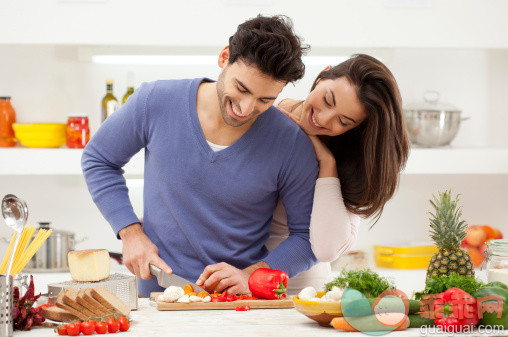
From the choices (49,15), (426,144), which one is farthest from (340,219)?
(49,15)

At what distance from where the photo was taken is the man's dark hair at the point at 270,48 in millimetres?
1662

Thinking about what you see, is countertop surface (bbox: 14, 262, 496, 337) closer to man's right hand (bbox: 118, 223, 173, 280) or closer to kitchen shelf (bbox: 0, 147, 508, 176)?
man's right hand (bbox: 118, 223, 173, 280)

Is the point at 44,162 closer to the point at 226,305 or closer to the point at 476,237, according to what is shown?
the point at 226,305

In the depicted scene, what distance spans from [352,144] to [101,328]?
3.36 feet

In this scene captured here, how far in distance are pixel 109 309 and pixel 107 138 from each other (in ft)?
2.21

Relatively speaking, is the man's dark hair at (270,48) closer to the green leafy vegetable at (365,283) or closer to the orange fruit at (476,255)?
the green leafy vegetable at (365,283)

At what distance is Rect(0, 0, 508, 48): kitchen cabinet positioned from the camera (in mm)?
3016

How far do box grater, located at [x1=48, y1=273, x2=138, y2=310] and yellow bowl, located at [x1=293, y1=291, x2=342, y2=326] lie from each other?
1.29 feet

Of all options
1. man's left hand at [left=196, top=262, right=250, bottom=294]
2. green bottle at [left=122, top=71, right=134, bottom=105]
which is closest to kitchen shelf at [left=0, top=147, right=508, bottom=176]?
green bottle at [left=122, top=71, right=134, bottom=105]

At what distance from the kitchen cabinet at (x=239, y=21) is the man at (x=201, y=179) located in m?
1.15

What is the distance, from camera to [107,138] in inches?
76.5

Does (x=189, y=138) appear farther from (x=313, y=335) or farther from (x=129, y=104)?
(x=313, y=335)

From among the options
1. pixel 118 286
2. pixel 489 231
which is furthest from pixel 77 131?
pixel 489 231

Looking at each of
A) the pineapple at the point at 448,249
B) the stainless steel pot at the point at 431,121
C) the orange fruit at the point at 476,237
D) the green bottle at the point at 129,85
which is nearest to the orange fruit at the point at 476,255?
the orange fruit at the point at 476,237
